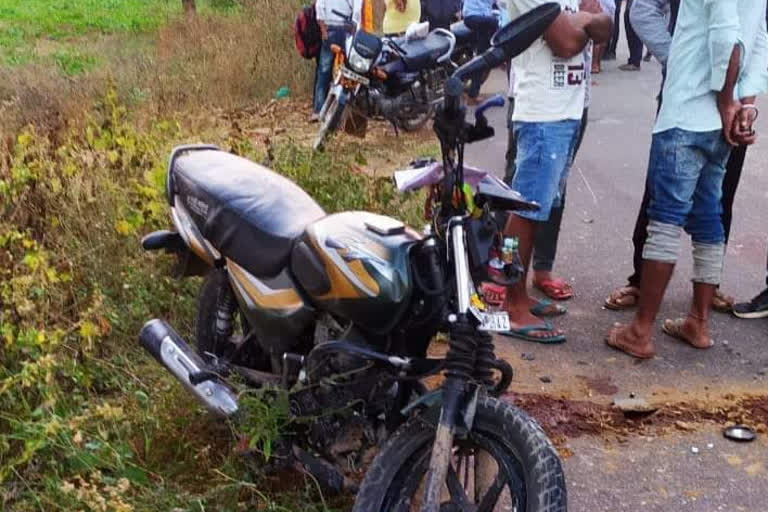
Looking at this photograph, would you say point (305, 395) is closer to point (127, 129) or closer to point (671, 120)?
point (671, 120)

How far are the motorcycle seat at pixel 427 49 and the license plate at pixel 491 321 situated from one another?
146cm

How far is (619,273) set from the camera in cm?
525

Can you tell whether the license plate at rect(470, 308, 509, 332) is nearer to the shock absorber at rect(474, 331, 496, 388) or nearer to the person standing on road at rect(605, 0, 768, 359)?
the shock absorber at rect(474, 331, 496, 388)

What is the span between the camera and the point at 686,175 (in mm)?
4062

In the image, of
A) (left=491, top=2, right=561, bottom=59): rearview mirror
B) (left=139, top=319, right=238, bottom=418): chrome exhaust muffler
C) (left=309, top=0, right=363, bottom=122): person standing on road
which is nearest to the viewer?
(left=491, top=2, right=561, bottom=59): rearview mirror

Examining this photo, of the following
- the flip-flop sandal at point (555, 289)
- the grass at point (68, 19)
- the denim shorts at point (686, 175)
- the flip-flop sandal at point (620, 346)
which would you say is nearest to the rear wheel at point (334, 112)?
the flip-flop sandal at point (555, 289)

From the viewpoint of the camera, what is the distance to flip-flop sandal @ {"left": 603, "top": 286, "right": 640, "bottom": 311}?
189 inches

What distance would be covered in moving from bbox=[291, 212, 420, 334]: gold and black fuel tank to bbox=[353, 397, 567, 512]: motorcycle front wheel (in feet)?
1.12

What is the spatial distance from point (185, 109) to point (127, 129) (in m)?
3.09

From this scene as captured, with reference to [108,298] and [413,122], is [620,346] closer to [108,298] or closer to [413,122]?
[108,298]

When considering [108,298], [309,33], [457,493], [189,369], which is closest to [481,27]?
[309,33]

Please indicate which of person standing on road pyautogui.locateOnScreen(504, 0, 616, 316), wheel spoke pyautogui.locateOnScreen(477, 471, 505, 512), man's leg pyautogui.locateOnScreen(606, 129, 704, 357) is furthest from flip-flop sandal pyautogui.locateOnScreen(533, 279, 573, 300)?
wheel spoke pyautogui.locateOnScreen(477, 471, 505, 512)

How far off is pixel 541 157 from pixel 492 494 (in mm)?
1968

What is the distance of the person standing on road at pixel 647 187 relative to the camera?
4.38m
